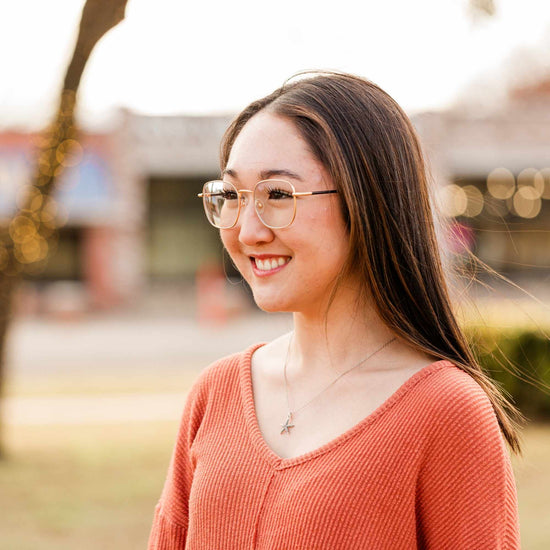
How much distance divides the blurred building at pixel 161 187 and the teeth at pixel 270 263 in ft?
63.1

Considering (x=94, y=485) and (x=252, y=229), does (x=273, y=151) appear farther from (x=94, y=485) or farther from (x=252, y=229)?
(x=94, y=485)

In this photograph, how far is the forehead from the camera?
157cm

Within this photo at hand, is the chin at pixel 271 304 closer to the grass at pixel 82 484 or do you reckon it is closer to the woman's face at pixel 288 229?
the woman's face at pixel 288 229

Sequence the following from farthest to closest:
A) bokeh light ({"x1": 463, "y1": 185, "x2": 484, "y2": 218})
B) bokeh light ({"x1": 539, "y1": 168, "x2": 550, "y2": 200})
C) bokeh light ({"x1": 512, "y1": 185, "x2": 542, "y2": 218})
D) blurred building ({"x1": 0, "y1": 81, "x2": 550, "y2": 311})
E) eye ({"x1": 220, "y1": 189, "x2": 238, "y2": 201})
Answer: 1. bokeh light ({"x1": 512, "y1": 185, "x2": 542, "y2": 218})
2. bokeh light ({"x1": 539, "y1": 168, "x2": 550, "y2": 200})
3. blurred building ({"x1": 0, "y1": 81, "x2": 550, "y2": 311})
4. bokeh light ({"x1": 463, "y1": 185, "x2": 484, "y2": 218})
5. eye ({"x1": 220, "y1": 189, "x2": 238, "y2": 201})

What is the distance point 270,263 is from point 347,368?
273 mm

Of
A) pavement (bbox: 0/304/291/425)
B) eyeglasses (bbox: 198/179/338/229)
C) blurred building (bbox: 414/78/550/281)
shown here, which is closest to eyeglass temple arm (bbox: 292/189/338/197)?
eyeglasses (bbox: 198/179/338/229)


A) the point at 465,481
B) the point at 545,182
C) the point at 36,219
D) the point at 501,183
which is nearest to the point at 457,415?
the point at 465,481

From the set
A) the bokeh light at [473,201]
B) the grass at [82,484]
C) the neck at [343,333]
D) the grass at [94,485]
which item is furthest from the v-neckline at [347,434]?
the grass at [82,484]

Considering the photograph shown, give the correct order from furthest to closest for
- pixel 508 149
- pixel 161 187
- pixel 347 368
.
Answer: pixel 161 187 < pixel 508 149 < pixel 347 368

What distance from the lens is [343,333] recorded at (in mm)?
1696

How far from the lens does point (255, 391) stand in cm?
180

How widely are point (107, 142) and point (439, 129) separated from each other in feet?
28.5

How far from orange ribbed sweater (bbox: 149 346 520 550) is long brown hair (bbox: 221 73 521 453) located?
4.2 inches

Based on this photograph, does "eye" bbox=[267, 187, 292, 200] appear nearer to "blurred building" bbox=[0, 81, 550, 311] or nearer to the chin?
the chin
